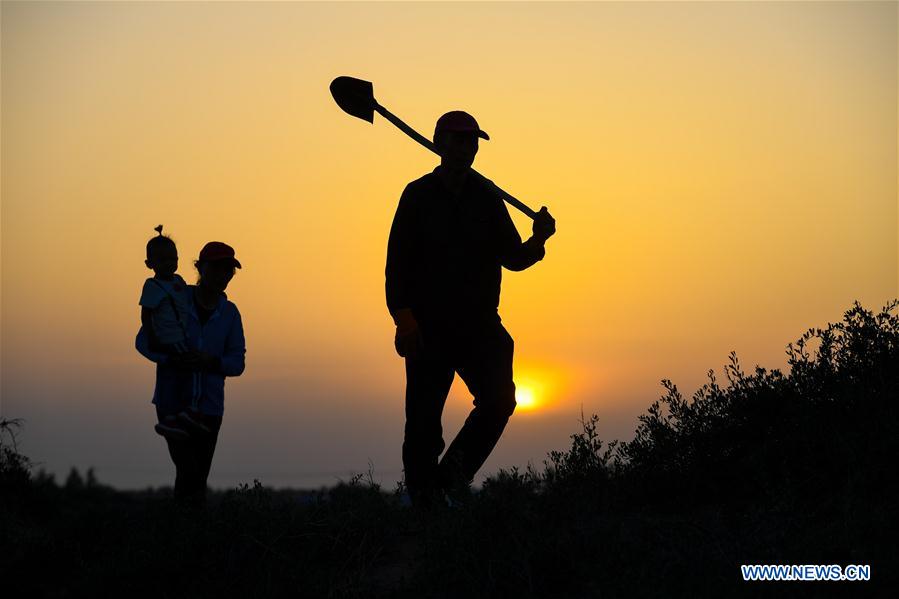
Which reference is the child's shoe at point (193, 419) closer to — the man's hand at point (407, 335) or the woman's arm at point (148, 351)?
the woman's arm at point (148, 351)

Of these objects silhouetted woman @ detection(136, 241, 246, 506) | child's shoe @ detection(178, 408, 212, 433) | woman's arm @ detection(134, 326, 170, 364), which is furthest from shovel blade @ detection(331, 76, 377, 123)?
child's shoe @ detection(178, 408, 212, 433)

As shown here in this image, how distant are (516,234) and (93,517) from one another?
145 inches

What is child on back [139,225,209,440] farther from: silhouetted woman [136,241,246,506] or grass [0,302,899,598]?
grass [0,302,899,598]

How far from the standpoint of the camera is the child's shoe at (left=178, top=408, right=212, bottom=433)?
8.05 m

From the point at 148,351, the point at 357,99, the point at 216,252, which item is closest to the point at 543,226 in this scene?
the point at 357,99

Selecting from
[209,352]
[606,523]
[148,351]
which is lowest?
[606,523]

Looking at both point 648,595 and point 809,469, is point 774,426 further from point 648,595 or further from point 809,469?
point 648,595

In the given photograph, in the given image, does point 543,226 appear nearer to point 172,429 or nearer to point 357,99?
point 357,99

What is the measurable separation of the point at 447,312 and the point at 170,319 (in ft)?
6.96

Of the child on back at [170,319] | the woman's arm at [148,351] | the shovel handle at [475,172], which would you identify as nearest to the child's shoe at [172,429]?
the child on back at [170,319]

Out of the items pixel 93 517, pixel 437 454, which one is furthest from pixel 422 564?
pixel 93 517

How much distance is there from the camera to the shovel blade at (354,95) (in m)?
9.12

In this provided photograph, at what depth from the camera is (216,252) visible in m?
8.48

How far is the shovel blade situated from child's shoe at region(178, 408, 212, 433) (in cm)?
287
